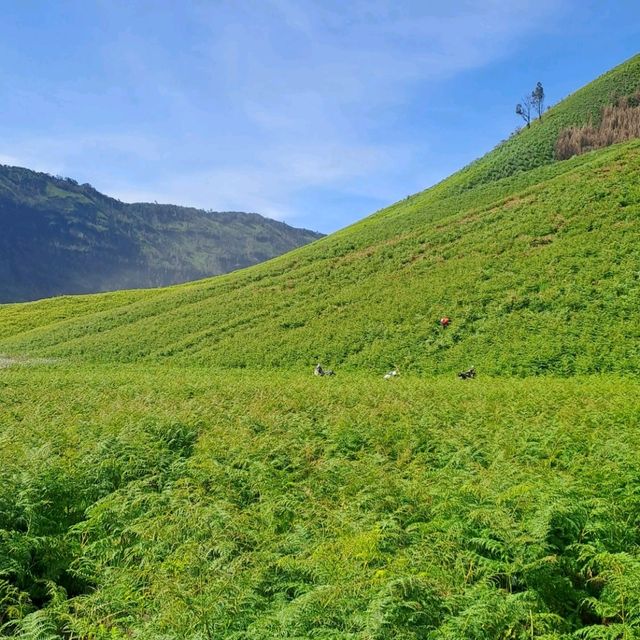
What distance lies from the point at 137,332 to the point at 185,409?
34057 millimetres

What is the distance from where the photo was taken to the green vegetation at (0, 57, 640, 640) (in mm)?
6031

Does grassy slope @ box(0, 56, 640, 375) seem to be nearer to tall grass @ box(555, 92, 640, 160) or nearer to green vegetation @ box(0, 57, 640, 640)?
green vegetation @ box(0, 57, 640, 640)

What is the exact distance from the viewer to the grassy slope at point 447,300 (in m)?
27.0

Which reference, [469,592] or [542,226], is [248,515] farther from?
[542,226]

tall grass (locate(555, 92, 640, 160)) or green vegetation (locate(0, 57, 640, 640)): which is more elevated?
tall grass (locate(555, 92, 640, 160))

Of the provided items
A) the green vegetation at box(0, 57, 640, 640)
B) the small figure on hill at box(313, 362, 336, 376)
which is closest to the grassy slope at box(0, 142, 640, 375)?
the green vegetation at box(0, 57, 640, 640)

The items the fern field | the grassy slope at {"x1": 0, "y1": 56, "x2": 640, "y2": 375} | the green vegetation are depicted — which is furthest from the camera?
the grassy slope at {"x1": 0, "y1": 56, "x2": 640, "y2": 375}

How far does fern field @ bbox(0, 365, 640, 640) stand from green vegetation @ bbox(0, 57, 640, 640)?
43 millimetres

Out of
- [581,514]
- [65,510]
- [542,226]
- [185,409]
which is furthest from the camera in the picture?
[542,226]

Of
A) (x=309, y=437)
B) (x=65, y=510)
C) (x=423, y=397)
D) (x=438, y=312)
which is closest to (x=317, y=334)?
(x=438, y=312)

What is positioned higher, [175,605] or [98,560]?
[175,605]

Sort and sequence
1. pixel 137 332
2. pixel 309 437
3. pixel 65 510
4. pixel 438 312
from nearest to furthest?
pixel 65 510
pixel 309 437
pixel 438 312
pixel 137 332

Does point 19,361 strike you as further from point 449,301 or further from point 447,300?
point 449,301

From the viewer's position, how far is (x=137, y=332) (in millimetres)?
47781
